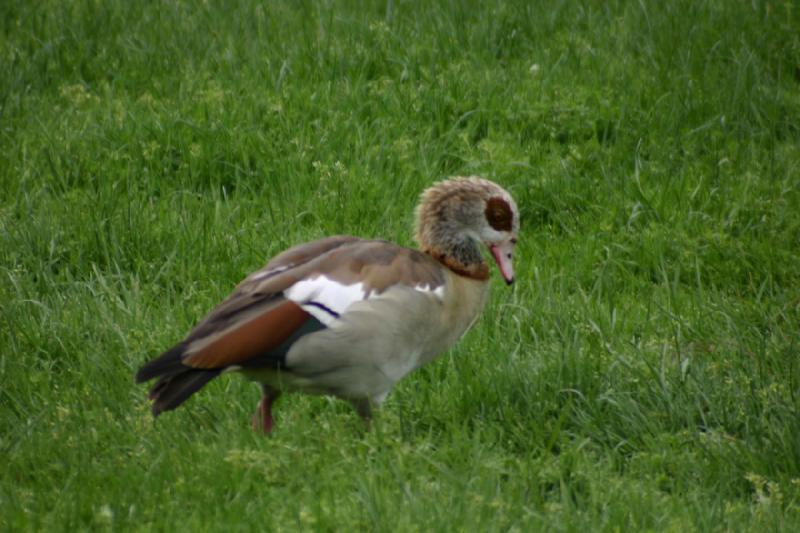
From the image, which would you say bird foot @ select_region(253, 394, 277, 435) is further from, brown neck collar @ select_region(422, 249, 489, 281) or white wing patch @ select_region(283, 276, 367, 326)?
brown neck collar @ select_region(422, 249, 489, 281)

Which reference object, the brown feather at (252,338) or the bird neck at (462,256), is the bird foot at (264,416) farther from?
the bird neck at (462,256)

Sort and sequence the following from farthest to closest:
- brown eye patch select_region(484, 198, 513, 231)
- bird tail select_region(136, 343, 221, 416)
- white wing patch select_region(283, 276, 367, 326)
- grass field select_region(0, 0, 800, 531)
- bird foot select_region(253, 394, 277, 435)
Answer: brown eye patch select_region(484, 198, 513, 231)
bird foot select_region(253, 394, 277, 435)
white wing patch select_region(283, 276, 367, 326)
bird tail select_region(136, 343, 221, 416)
grass field select_region(0, 0, 800, 531)

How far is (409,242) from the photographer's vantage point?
277 inches

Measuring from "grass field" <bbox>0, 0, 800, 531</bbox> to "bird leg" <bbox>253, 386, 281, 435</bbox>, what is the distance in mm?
126

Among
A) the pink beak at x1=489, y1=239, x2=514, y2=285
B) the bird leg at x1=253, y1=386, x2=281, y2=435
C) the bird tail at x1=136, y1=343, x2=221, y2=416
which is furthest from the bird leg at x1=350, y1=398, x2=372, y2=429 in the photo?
the pink beak at x1=489, y1=239, x2=514, y2=285

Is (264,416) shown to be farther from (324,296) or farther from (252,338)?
(324,296)

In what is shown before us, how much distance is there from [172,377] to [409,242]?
2301 mm

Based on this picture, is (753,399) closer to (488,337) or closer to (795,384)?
(795,384)

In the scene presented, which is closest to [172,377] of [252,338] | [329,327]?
[252,338]

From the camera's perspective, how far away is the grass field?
476 centimetres

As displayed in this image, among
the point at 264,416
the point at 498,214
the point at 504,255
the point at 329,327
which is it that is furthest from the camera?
the point at 504,255

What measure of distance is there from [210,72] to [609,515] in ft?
15.5

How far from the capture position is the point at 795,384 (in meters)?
5.41

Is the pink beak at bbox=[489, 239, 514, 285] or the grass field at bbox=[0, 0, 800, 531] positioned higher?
the pink beak at bbox=[489, 239, 514, 285]
